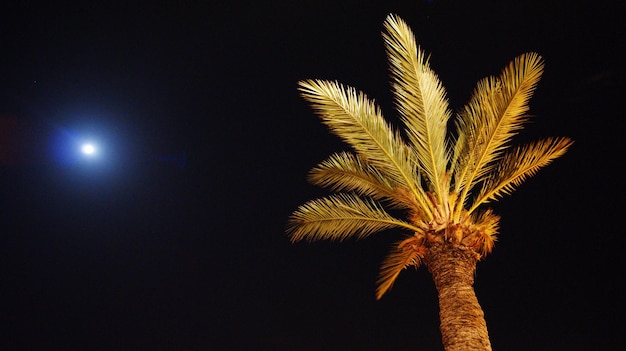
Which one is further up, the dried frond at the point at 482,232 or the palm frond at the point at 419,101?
the palm frond at the point at 419,101

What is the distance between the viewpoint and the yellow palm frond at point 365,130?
9.04 metres

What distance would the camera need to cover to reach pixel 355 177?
9.71 meters

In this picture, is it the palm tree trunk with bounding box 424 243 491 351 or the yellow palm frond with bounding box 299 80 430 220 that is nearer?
the palm tree trunk with bounding box 424 243 491 351

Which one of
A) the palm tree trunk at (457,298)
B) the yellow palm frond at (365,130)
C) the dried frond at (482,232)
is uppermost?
the yellow palm frond at (365,130)

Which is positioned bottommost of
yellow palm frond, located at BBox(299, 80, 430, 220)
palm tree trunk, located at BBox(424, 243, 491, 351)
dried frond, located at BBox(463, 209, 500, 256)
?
palm tree trunk, located at BBox(424, 243, 491, 351)

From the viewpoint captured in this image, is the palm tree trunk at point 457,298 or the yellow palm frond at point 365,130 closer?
the palm tree trunk at point 457,298

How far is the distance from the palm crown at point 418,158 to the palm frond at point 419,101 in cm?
2

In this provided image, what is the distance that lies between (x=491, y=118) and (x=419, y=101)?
127 cm

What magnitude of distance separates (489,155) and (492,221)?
1175 mm

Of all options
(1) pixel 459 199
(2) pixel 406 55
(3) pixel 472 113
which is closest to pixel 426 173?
(1) pixel 459 199

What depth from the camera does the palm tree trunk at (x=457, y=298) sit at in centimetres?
779

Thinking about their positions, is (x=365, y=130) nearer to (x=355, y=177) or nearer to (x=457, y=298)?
(x=355, y=177)

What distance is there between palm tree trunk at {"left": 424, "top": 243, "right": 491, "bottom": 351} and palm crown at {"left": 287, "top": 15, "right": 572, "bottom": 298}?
0.24m

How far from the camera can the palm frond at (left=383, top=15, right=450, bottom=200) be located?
8922 millimetres
